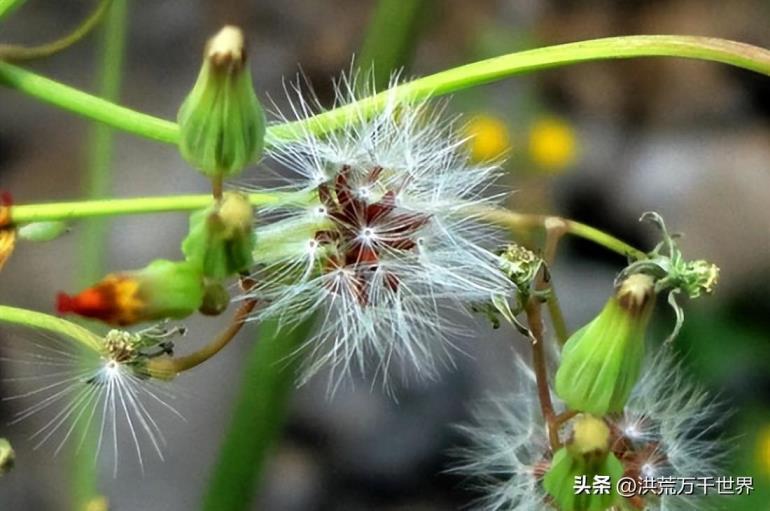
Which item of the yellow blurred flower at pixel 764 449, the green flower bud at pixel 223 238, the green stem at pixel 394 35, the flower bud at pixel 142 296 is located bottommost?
the flower bud at pixel 142 296

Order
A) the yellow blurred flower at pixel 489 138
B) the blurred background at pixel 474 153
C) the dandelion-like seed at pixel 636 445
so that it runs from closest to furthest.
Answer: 1. the dandelion-like seed at pixel 636 445
2. the yellow blurred flower at pixel 489 138
3. the blurred background at pixel 474 153

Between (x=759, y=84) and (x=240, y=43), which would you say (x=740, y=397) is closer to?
(x=759, y=84)

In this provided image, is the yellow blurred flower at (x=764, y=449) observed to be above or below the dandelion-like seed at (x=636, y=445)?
above

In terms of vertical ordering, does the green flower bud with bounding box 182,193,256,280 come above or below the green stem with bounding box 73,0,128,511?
below

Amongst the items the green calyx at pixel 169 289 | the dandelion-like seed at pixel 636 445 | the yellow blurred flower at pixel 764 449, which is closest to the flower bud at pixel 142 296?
the green calyx at pixel 169 289

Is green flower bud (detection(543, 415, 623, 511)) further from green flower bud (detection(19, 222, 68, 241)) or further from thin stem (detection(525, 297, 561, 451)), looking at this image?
green flower bud (detection(19, 222, 68, 241))

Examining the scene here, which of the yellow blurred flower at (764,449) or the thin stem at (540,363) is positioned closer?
the thin stem at (540,363)

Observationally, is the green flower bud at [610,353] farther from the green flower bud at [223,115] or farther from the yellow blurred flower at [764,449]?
the yellow blurred flower at [764,449]

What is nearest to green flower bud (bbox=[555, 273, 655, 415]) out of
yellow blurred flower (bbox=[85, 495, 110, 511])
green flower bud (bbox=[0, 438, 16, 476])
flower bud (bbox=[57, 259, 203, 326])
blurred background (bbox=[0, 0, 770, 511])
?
flower bud (bbox=[57, 259, 203, 326])
